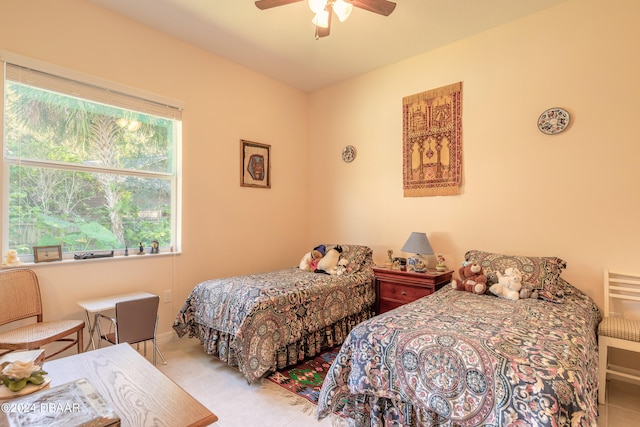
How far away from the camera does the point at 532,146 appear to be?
2.86m

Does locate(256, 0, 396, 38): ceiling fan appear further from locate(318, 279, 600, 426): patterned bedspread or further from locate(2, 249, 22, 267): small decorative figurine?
locate(2, 249, 22, 267): small decorative figurine

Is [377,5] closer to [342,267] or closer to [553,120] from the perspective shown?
[553,120]

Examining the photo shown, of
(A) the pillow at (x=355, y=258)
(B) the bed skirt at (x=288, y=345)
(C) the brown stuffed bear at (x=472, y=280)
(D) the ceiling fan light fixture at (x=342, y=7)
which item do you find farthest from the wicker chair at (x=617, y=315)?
(D) the ceiling fan light fixture at (x=342, y=7)

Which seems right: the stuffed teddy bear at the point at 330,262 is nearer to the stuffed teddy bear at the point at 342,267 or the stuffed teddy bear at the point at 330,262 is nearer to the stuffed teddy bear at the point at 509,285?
the stuffed teddy bear at the point at 342,267

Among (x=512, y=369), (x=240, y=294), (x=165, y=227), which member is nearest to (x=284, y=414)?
(x=240, y=294)

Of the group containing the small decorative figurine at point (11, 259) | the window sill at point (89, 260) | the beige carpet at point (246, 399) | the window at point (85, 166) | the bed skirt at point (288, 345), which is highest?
the window at point (85, 166)

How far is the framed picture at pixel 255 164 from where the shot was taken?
382 cm

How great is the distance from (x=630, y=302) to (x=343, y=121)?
333 centimetres

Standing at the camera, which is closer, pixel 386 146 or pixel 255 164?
pixel 386 146

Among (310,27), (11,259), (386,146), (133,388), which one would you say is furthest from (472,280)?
(11,259)

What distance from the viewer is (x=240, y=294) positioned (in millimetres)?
2572

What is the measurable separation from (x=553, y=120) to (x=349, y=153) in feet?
7.06

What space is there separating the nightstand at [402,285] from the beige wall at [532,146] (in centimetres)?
43

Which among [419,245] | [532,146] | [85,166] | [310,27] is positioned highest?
[310,27]
